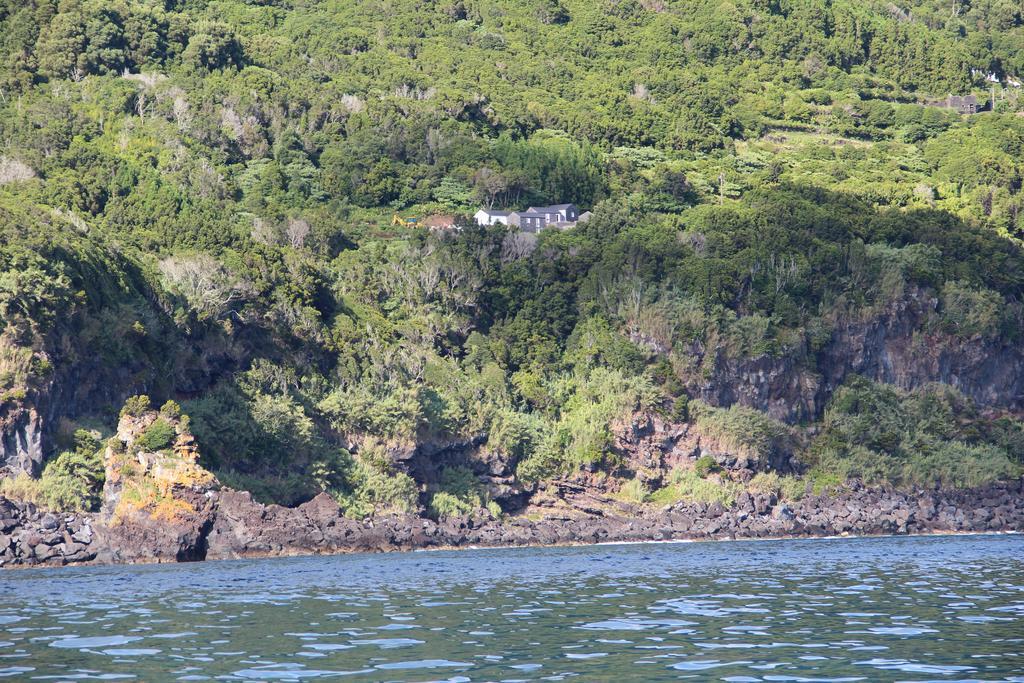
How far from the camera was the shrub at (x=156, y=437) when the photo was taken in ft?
184

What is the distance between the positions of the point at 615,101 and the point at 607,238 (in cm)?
3909

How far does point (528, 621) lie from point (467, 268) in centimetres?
5565

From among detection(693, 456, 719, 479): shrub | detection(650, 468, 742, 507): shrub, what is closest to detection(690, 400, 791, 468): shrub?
detection(693, 456, 719, 479): shrub

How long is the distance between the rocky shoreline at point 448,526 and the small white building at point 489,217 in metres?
31.2

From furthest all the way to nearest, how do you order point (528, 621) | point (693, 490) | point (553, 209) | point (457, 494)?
point (553, 209), point (693, 490), point (457, 494), point (528, 621)

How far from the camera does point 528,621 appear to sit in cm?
3083

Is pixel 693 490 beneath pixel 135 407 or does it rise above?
beneath

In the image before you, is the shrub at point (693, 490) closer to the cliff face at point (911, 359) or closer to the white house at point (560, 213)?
the cliff face at point (911, 359)

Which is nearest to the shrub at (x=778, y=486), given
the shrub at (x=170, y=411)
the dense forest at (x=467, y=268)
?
the dense forest at (x=467, y=268)

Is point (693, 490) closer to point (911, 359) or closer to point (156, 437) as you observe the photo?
point (911, 359)

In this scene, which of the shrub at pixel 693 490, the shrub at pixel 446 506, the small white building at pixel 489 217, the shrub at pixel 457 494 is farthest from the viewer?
the small white building at pixel 489 217

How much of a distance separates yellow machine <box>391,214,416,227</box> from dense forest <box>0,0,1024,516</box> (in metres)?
0.64

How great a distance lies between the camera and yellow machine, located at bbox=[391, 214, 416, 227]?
97.5 meters

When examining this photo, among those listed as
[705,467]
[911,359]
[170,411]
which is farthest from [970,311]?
[170,411]
